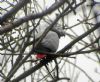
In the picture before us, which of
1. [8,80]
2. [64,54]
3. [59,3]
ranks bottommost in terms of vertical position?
[8,80]

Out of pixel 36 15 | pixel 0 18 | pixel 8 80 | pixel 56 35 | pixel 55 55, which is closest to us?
pixel 36 15

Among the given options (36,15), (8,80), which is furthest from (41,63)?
(36,15)

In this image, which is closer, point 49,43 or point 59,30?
point 49,43

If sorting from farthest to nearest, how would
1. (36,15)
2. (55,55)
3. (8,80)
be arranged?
(8,80), (55,55), (36,15)

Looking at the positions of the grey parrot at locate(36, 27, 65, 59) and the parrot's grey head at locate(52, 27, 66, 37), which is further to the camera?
the parrot's grey head at locate(52, 27, 66, 37)

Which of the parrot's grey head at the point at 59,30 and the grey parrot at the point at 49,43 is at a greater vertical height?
the parrot's grey head at the point at 59,30

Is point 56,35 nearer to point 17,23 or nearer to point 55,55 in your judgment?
point 55,55

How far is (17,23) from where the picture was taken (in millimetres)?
1879

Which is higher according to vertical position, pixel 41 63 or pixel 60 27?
pixel 60 27

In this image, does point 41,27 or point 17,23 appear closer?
point 17,23

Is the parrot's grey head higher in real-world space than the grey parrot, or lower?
higher

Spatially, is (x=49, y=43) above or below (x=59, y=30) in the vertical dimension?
below

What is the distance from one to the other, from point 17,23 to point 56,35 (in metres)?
0.79

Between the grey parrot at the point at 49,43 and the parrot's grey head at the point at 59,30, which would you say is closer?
the grey parrot at the point at 49,43
